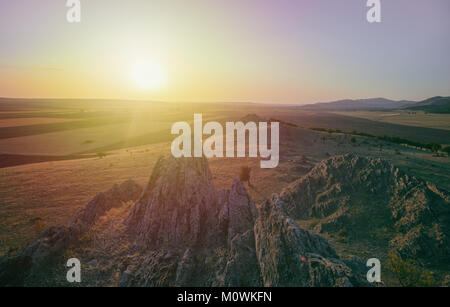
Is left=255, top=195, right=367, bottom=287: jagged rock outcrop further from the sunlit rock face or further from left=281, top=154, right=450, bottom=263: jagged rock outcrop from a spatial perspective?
left=281, top=154, right=450, bottom=263: jagged rock outcrop

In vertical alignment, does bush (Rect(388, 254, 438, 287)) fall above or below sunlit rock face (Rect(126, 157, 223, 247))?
below

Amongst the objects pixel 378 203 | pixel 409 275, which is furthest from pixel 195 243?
pixel 378 203

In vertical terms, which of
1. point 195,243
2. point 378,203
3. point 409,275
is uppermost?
point 378,203

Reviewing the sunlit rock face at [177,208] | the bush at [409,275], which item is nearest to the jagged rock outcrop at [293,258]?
the bush at [409,275]

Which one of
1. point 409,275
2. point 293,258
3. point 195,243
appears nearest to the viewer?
point 293,258

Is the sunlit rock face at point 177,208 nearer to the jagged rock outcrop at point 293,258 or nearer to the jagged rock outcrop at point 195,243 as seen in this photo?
the jagged rock outcrop at point 195,243

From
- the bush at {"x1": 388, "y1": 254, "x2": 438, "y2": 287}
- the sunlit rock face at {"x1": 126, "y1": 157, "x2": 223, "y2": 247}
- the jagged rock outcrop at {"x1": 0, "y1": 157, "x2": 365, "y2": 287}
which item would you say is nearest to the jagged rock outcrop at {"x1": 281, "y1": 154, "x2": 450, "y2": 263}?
the bush at {"x1": 388, "y1": 254, "x2": 438, "y2": 287}

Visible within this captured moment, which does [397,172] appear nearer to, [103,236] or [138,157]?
[103,236]

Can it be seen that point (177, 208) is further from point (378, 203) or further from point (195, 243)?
point (378, 203)
